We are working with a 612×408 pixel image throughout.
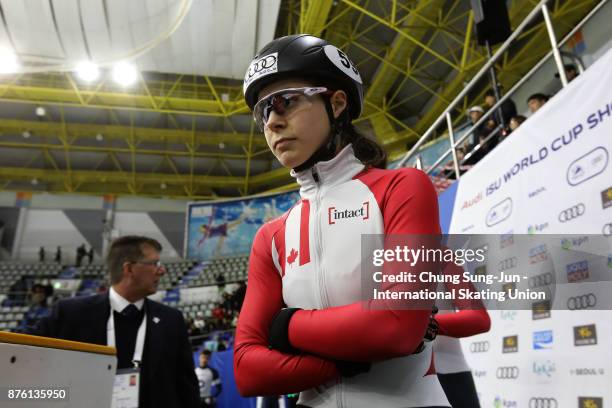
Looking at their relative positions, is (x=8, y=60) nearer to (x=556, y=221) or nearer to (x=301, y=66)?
(x=301, y=66)

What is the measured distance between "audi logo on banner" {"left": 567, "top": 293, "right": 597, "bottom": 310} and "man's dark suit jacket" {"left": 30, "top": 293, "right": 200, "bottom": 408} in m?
2.37

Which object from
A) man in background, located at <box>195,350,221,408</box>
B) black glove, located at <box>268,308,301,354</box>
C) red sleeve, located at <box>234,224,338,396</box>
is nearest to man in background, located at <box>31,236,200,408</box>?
red sleeve, located at <box>234,224,338,396</box>

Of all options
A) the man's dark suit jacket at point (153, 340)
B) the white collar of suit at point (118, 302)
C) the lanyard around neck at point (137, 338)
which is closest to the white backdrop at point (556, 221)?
the man's dark suit jacket at point (153, 340)

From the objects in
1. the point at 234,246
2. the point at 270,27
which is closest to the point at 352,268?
the point at 270,27

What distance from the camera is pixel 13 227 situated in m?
21.8

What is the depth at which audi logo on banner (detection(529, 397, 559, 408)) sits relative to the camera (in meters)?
2.47

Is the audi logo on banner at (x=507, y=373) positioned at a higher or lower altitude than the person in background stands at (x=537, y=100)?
lower

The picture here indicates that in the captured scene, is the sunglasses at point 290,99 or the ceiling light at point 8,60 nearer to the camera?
the sunglasses at point 290,99

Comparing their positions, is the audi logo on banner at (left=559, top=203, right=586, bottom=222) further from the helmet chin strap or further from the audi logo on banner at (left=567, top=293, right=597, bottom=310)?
the helmet chin strap

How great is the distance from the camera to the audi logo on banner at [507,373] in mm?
2900

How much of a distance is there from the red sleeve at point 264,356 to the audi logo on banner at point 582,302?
184 cm

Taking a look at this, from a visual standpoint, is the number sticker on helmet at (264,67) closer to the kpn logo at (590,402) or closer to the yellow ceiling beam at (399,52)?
the kpn logo at (590,402)

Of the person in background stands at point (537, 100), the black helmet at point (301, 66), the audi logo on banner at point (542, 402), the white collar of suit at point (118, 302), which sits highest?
the person in background stands at point (537, 100)

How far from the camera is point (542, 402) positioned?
2576 mm
